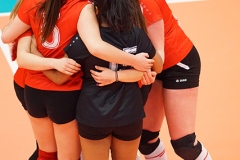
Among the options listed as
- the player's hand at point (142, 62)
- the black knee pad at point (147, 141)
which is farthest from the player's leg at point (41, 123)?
the black knee pad at point (147, 141)

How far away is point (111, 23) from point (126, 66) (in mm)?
220

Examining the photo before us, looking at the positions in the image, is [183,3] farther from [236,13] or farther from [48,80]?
[48,80]

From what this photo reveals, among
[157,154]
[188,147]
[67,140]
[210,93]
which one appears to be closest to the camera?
[67,140]

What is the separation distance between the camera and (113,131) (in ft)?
6.53

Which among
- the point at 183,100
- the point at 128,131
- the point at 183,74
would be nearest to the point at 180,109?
the point at 183,100

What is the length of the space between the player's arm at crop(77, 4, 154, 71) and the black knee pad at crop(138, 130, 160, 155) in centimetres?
81

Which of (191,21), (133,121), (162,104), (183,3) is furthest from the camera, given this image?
(183,3)

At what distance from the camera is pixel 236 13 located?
490 cm

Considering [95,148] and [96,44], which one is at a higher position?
[96,44]

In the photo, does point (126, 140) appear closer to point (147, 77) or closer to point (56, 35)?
point (147, 77)

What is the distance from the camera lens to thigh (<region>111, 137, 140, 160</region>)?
204 cm

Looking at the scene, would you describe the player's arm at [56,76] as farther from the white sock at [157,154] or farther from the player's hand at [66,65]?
the white sock at [157,154]

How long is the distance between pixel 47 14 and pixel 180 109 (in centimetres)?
92

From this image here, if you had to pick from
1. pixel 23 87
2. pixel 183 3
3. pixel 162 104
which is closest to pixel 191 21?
pixel 183 3
